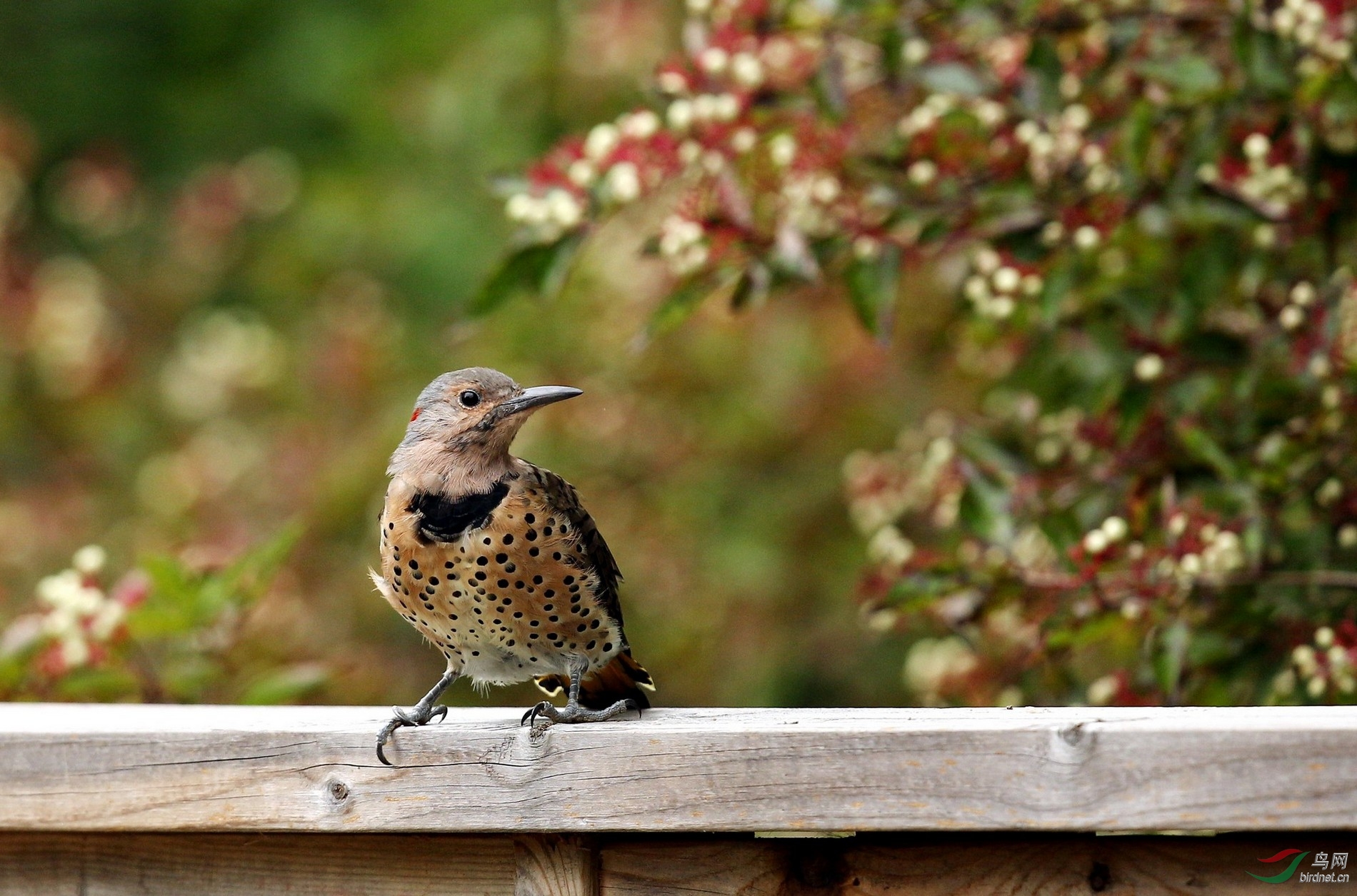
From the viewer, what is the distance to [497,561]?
103 inches

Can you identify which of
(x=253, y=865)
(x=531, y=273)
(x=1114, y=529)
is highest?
(x=531, y=273)

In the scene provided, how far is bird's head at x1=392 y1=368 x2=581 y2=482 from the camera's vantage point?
9.26 feet

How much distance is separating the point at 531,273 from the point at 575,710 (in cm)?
85

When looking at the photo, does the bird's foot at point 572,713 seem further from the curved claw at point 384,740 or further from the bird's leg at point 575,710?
the curved claw at point 384,740

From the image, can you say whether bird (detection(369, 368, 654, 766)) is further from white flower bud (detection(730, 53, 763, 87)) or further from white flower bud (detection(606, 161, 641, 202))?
white flower bud (detection(730, 53, 763, 87))

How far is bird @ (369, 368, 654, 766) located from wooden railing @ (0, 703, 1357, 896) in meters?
0.23

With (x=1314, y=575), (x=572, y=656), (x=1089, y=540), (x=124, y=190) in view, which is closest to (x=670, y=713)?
(x=572, y=656)

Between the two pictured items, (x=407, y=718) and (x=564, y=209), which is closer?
(x=407, y=718)

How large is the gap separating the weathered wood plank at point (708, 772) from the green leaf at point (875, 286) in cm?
83

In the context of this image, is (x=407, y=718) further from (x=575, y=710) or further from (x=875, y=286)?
(x=875, y=286)

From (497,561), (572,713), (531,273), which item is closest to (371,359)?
(531,273)

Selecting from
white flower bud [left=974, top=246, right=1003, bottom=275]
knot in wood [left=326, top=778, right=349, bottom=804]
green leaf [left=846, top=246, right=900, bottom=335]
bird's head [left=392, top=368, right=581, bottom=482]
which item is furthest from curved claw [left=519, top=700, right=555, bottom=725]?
white flower bud [left=974, top=246, right=1003, bottom=275]

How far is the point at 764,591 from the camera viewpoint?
4801 mm

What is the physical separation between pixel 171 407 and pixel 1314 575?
4899 mm
